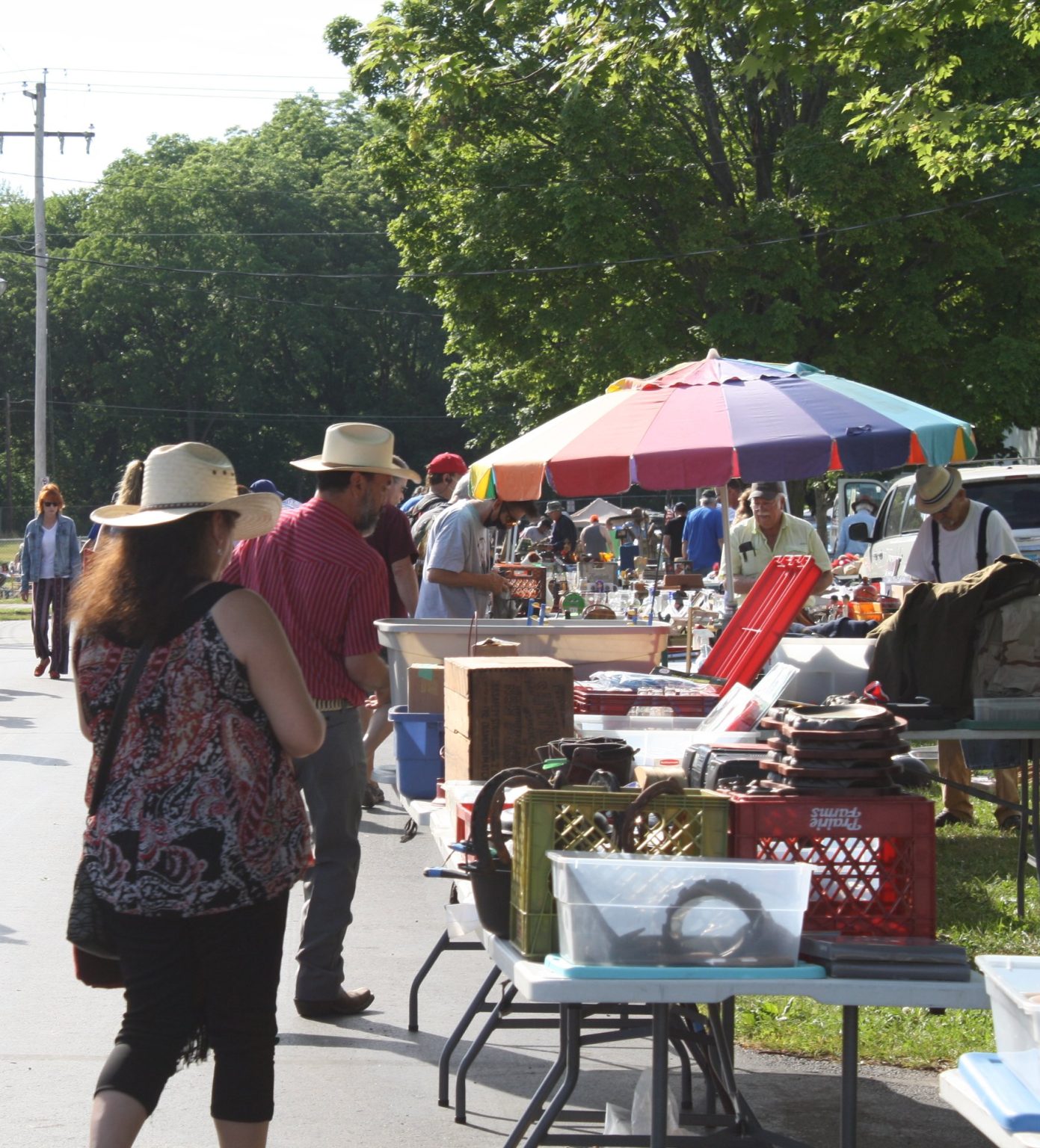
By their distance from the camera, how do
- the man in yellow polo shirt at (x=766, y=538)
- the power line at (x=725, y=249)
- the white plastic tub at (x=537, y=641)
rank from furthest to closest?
the power line at (x=725, y=249) → the man in yellow polo shirt at (x=766, y=538) → the white plastic tub at (x=537, y=641)

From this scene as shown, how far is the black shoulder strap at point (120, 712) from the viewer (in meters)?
3.29

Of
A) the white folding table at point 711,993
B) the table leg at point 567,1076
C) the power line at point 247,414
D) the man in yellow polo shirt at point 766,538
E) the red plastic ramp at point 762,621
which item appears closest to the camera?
the white folding table at point 711,993

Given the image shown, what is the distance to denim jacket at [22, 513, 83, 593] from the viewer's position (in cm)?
1652

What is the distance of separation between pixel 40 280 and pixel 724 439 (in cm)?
3392

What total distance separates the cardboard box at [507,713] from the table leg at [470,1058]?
2.10 ft

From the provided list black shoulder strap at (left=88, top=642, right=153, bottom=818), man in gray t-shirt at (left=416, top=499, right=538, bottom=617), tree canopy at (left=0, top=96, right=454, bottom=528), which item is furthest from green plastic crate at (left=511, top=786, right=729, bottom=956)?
tree canopy at (left=0, top=96, right=454, bottom=528)

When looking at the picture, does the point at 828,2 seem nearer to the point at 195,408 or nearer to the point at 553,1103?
the point at 553,1103

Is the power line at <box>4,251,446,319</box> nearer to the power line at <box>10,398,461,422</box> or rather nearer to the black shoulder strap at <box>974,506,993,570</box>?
the power line at <box>10,398,461,422</box>

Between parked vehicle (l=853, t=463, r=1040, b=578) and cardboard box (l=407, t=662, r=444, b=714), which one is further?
parked vehicle (l=853, t=463, r=1040, b=578)

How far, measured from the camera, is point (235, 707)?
10.9ft

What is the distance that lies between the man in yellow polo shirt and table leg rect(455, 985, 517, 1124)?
209 inches

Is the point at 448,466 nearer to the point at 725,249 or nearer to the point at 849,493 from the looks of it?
the point at 725,249

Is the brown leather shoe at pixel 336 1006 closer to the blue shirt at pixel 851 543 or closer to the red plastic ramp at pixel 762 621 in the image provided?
the red plastic ramp at pixel 762 621

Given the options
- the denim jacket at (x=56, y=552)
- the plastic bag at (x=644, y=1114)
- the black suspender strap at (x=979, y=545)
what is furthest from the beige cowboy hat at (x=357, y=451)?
the denim jacket at (x=56, y=552)
